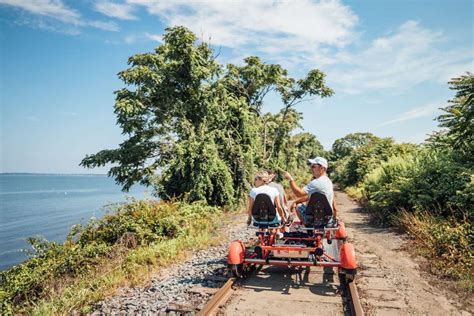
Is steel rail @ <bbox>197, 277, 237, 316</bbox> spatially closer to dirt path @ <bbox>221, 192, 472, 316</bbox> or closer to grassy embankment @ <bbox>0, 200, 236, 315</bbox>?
dirt path @ <bbox>221, 192, 472, 316</bbox>

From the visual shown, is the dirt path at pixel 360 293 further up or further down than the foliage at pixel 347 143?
further down

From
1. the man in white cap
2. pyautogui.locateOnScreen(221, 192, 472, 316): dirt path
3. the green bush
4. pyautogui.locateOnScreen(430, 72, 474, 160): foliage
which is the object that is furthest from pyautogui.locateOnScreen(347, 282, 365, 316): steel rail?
pyautogui.locateOnScreen(430, 72, 474, 160): foliage

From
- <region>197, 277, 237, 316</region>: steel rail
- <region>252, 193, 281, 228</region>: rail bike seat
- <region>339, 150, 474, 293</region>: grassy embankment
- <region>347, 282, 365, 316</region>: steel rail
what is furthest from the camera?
<region>339, 150, 474, 293</region>: grassy embankment

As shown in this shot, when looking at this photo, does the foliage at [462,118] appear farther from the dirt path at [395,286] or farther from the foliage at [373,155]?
the foliage at [373,155]

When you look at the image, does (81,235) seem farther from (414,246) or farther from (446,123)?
Answer: (446,123)

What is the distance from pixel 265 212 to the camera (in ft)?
19.7

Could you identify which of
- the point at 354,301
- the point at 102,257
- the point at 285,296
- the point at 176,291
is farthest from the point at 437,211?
the point at 102,257

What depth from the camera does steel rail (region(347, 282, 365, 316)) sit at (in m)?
4.34

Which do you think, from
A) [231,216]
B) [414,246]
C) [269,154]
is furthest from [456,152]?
[269,154]

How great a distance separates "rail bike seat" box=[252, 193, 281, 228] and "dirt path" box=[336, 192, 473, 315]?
185 centimetres

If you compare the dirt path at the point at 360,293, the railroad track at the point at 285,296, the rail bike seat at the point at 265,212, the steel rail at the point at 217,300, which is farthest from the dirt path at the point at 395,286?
the steel rail at the point at 217,300

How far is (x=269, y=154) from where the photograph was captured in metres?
26.8

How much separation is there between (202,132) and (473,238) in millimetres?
11271

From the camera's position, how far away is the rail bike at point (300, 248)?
5559mm
